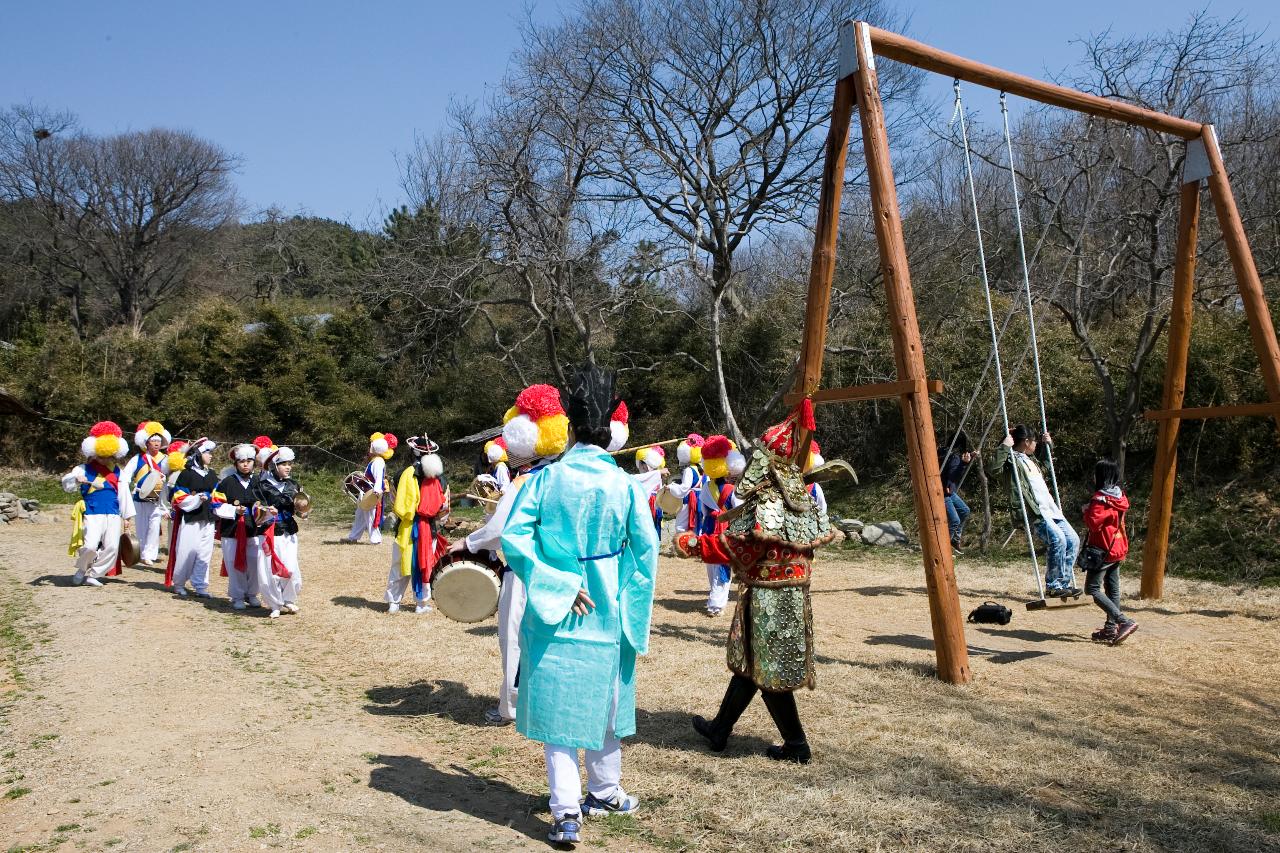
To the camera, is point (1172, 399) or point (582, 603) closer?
point (582, 603)

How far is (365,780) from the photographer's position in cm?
464

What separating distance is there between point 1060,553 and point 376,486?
9.18m

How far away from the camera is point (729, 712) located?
5047 mm

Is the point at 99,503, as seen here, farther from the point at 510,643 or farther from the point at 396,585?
the point at 510,643

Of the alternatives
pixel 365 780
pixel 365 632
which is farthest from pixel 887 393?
pixel 365 632

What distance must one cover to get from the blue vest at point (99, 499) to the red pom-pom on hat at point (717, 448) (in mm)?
6873

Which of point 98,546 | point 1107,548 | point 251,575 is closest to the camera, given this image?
point 1107,548

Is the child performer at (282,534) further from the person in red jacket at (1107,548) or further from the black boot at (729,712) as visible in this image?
the person in red jacket at (1107,548)

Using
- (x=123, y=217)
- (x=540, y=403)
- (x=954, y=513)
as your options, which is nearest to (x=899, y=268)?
(x=540, y=403)

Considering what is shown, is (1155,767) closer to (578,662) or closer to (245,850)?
(578,662)

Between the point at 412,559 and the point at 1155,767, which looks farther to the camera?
the point at 412,559

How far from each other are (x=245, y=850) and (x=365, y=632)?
4.94 metres

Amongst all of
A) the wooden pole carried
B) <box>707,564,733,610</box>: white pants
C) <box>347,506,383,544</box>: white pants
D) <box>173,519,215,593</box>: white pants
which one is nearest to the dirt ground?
<box>707,564,733,610</box>: white pants

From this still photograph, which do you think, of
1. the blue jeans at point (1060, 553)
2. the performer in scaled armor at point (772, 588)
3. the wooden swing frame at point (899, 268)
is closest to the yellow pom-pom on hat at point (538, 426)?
the performer in scaled armor at point (772, 588)
